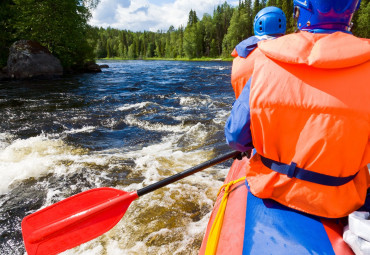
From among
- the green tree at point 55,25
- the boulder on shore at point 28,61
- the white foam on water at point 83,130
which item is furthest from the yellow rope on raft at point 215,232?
the green tree at point 55,25

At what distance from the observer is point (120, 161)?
4.52 m

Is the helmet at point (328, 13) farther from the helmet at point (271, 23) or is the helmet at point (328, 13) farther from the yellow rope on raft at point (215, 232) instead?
the helmet at point (271, 23)

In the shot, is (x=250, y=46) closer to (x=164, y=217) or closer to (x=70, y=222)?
(x=164, y=217)

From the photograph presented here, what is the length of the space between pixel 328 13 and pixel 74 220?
247 cm

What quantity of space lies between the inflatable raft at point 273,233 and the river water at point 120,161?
3.60ft

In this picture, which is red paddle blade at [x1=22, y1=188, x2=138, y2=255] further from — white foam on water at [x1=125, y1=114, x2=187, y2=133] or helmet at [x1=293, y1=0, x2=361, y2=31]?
white foam on water at [x1=125, y1=114, x2=187, y2=133]

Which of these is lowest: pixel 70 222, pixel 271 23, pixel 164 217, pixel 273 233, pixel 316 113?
pixel 164 217

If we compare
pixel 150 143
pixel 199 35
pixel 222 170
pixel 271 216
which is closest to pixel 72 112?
pixel 150 143

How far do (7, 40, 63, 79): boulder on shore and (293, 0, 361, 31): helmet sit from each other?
1865 cm

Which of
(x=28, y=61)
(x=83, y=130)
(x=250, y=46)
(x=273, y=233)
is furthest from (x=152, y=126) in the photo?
(x=28, y=61)

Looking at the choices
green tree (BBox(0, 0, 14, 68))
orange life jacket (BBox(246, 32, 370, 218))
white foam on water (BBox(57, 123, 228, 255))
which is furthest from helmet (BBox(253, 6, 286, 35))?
green tree (BBox(0, 0, 14, 68))

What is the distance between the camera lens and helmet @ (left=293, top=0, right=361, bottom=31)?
4.04ft

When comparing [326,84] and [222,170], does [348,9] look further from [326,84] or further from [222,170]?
[222,170]

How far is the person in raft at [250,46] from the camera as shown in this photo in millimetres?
2113
